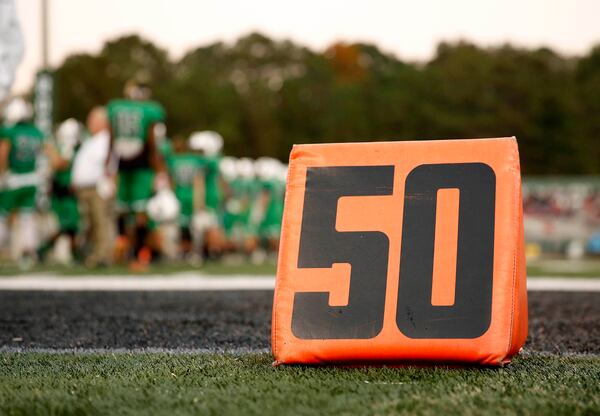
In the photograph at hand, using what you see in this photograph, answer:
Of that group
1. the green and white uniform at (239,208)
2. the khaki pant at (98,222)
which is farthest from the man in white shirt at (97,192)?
the green and white uniform at (239,208)

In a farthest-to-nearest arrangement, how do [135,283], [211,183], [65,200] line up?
1. [211,183]
2. [65,200]
3. [135,283]

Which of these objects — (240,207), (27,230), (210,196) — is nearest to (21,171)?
(27,230)

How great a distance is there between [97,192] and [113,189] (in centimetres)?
20

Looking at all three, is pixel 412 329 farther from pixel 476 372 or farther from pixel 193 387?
pixel 193 387

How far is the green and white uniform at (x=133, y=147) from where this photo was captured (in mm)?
11109

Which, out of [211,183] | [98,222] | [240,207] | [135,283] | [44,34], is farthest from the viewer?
[240,207]

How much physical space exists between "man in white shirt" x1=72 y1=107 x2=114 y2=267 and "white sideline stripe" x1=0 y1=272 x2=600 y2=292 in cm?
148

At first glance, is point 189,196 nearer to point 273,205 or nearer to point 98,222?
point 98,222

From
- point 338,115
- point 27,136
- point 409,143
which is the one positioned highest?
point 409,143

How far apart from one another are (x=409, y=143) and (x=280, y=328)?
2.54 ft

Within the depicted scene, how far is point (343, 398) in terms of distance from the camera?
286cm

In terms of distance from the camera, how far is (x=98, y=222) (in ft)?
36.1

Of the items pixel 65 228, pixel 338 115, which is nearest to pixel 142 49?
pixel 338 115

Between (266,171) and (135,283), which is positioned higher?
(135,283)
